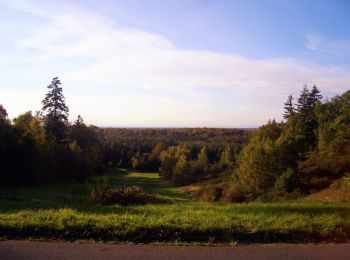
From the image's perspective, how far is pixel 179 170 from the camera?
296ft

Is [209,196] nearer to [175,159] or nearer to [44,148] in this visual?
[44,148]

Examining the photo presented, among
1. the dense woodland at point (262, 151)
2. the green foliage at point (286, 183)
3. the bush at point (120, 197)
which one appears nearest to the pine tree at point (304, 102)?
the dense woodland at point (262, 151)

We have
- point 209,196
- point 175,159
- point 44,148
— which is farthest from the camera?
point 175,159

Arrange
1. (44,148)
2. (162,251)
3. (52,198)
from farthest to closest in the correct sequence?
Answer: 1. (44,148)
2. (52,198)
3. (162,251)

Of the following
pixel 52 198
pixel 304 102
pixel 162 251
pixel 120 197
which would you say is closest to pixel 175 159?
pixel 304 102

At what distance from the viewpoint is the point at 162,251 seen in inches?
304

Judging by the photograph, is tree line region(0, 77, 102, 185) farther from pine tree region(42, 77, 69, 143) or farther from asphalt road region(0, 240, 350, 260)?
asphalt road region(0, 240, 350, 260)

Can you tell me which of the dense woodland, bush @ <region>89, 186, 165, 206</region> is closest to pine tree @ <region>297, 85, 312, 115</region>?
the dense woodland

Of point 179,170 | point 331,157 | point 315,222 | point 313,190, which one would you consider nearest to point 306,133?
point 331,157

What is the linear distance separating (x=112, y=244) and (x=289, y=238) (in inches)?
138

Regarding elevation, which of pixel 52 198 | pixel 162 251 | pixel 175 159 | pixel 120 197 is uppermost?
pixel 162 251

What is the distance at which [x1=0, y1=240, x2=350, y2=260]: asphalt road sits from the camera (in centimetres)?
742

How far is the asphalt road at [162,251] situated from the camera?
24.3ft

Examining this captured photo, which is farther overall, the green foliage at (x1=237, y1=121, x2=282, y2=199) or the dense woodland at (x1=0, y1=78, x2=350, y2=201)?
the green foliage at (x1=237, y1=121, x2=282, y2=199)
